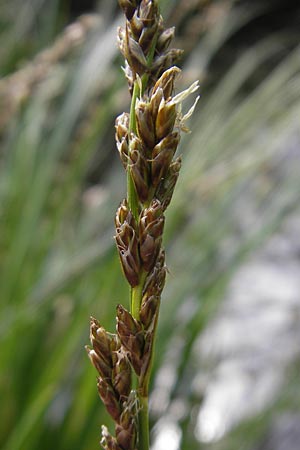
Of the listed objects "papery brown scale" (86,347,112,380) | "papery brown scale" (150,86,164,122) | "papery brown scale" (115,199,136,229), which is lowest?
"papery brown scale" (86,347,112,380)

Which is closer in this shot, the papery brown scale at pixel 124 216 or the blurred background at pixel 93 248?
the papery brown scale at pixel 124 216

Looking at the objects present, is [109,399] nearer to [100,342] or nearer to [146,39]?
[100,342]

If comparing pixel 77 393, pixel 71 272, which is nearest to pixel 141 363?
pixel 71 272

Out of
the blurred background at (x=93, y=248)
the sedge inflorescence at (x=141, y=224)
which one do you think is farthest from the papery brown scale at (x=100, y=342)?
the blurred background at (x=93, y=248)

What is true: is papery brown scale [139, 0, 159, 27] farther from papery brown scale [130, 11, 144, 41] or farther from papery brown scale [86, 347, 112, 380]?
papery brown scale [86, 347, 112, 380]

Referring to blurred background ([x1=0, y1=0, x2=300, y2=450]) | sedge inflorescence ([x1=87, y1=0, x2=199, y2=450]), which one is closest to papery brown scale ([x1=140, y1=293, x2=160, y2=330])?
sedge inflorescence ([x1=87, y1=0, x2=199, y2=450])

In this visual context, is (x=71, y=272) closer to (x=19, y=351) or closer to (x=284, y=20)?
Result: (x=19, y=351)

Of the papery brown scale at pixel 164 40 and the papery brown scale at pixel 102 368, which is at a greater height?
the papery brown scale at pixel 164 40

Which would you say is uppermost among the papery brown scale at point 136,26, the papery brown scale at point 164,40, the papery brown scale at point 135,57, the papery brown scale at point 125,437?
the papery brown scale at point 164,40

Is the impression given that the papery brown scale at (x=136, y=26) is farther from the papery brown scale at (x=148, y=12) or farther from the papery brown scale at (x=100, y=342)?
the papery brown scale at (x=100, y=342)
